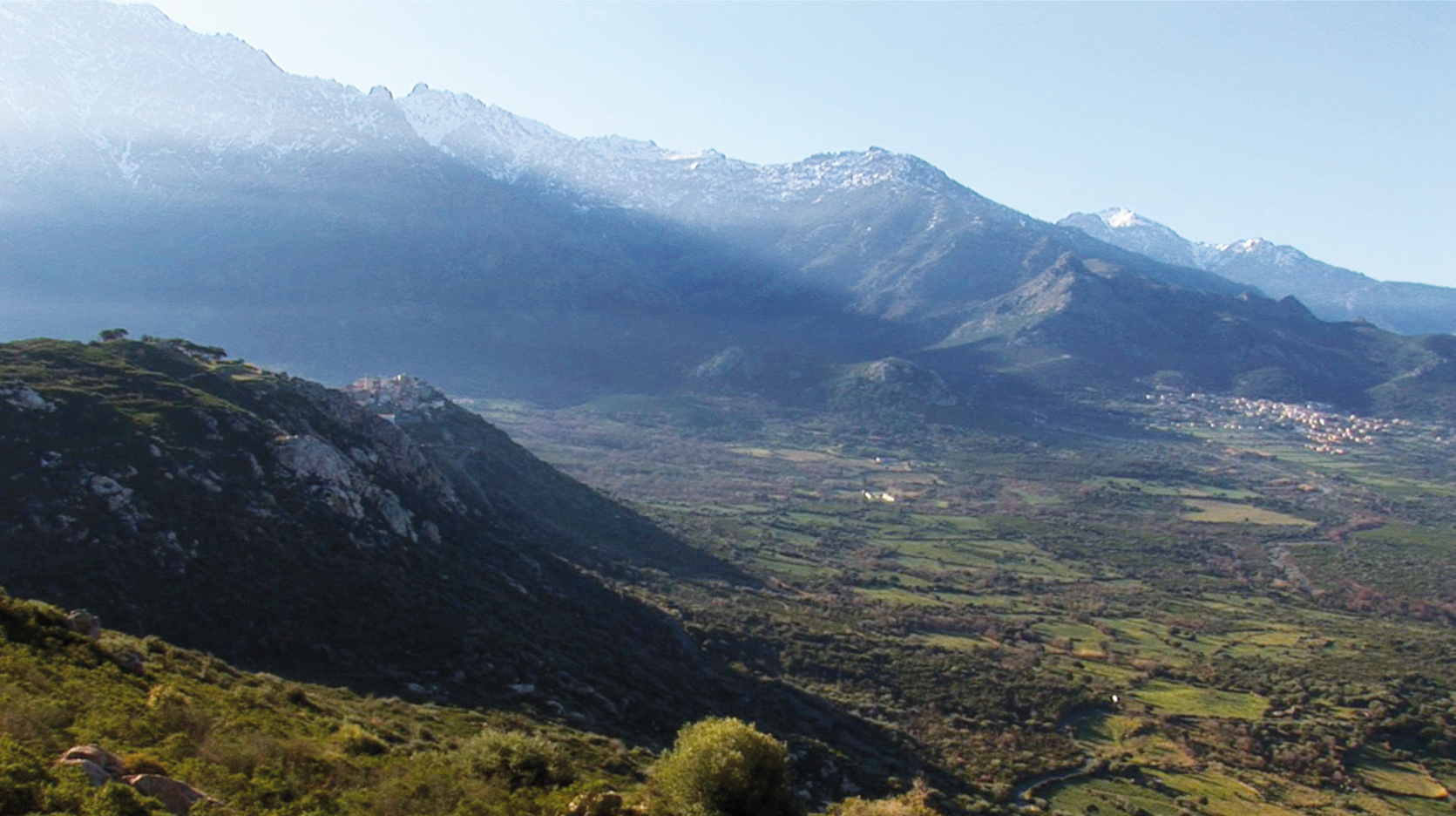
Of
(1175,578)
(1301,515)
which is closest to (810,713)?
(1175,578)

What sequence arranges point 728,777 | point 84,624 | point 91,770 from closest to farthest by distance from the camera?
point 91,770, point 728,777, point 84,624

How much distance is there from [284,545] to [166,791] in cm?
3764

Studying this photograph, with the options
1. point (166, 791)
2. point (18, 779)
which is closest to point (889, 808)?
point (166, 791)

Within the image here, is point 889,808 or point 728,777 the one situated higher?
point 728,777

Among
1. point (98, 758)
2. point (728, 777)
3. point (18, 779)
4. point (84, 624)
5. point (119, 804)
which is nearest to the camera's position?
point (18, 779)

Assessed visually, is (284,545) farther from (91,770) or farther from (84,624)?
(91,770)

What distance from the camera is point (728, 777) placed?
30391 mm

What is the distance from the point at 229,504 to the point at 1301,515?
204 m

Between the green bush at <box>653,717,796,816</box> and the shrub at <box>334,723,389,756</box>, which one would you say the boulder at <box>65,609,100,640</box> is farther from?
the green bush at <box>653,717,796,816</box>

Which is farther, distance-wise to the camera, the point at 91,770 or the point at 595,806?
the point at 595,806

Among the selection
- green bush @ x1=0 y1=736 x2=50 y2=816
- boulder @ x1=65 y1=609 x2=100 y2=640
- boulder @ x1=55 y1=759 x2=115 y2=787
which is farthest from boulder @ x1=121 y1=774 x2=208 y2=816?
boulder @ x1=65 y1=609 x2=100 y2=640

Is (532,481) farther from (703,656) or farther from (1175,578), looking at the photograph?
(1175,578)

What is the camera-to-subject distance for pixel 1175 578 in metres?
142

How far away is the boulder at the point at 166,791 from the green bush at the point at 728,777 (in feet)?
46.8
